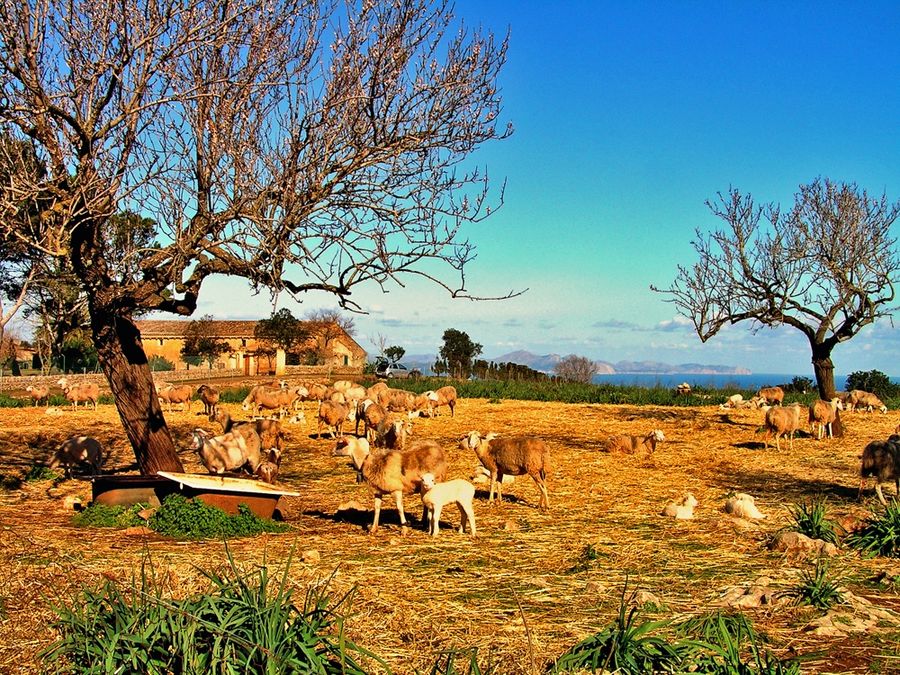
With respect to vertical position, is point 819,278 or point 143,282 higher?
point 819,278

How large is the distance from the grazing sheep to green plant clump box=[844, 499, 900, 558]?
1.70 meters

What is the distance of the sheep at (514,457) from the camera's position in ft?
36.3

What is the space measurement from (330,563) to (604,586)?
2607 mm

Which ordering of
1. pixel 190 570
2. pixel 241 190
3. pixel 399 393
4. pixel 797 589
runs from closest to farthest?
pixel 797 589, pixel 190 570, pixel 241 190, pixel 399 393

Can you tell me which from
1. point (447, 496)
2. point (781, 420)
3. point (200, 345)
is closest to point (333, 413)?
point (447, 496)

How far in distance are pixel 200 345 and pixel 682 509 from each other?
185 feet

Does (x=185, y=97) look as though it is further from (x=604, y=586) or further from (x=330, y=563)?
(x=604, y=586)

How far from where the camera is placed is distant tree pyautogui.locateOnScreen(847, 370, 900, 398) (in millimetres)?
37031

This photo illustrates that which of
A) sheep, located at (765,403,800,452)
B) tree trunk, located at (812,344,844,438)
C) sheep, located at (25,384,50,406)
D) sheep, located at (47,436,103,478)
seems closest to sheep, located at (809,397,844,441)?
sheep, located at (765,403,800,452)

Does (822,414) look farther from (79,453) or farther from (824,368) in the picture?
(79,453)

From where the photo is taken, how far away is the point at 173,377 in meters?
48.1

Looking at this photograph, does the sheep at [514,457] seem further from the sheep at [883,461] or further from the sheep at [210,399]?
the sheep at [210,399]

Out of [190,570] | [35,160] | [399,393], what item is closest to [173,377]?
[399,393]

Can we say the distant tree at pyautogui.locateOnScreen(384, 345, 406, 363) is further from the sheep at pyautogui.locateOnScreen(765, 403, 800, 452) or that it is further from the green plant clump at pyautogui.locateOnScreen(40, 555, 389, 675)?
the green plant clump at pyautogui.locateOnScreen(40, 555, 389, 675)
